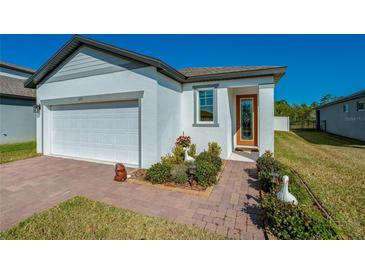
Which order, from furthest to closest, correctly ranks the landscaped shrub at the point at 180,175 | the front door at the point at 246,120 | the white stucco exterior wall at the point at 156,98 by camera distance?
the front door at the point at 246,120 → the white stucco exterior wall at the point at 156,98 → the landscaped shrub at the point at 180,175

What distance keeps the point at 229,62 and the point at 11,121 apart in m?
14.5

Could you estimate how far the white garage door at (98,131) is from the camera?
633 centimetres

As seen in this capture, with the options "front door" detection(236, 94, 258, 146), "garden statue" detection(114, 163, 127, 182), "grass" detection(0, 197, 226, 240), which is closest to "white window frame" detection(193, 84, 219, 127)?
"front door" detection(236, 94, 258, 146)

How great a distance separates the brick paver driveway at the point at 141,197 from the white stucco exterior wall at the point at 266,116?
1.32m

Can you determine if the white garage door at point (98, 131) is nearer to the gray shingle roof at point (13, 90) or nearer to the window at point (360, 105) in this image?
the gray shingle roof at point (13, 90)

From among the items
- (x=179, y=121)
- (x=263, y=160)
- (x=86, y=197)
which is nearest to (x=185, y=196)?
(x=86, y=197)

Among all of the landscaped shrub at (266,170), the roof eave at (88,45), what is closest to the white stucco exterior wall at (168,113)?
the roof eave at (88,45)

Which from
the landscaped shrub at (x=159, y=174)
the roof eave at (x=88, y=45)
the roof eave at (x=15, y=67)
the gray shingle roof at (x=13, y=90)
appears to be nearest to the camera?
the landscaped shrub at (x=159, y=174)

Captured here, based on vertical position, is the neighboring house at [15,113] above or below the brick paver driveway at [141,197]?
above

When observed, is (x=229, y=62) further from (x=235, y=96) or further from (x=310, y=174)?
(x=310, y=174)

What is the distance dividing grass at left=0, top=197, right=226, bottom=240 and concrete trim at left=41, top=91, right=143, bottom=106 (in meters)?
3.89

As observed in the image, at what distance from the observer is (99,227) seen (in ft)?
9.23

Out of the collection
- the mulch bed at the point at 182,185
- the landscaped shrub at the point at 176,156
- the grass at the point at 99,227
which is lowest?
the grass at the point at 99,227

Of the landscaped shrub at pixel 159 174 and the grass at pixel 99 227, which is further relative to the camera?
the landscaped shrub at pixel 159 174
